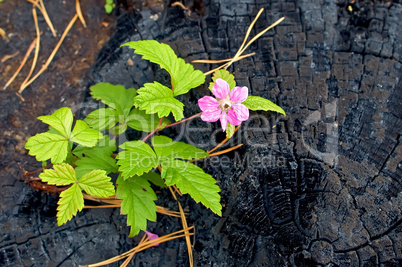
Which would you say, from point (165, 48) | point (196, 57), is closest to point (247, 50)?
point (196, 57)

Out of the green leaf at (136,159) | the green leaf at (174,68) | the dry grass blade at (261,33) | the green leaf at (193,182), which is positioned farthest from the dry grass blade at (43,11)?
the green leaf at (193,182)

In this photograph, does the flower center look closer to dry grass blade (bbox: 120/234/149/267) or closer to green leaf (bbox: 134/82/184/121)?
green leaf (bbox: 134/82/184/121)

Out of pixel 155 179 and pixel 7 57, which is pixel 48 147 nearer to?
pixel 155 179

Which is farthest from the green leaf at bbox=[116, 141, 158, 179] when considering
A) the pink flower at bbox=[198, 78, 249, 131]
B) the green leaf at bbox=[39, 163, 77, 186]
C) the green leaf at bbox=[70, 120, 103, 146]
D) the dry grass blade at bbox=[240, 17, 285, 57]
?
the dry grass blade at bbox=[240, 17, 285, 57]

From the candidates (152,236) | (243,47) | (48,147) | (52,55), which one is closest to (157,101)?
(48,147)

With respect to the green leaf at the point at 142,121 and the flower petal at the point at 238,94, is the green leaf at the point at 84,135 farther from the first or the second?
the flower petal at the point at 238,94

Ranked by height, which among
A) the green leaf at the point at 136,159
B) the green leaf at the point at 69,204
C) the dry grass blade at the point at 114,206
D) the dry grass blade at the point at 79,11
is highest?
the dry grass blade at the point at 79,11
